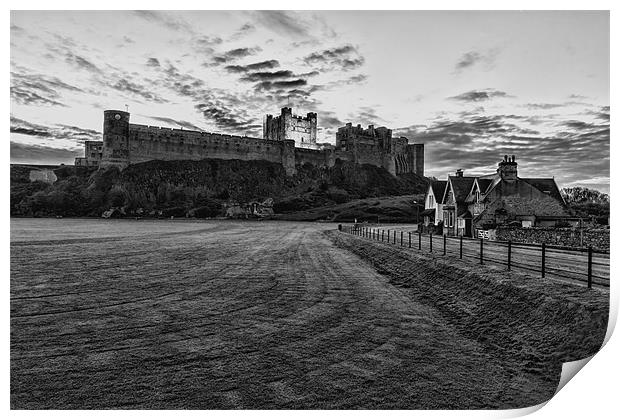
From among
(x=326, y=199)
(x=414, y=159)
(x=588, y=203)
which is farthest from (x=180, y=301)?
(x=414, y=159)

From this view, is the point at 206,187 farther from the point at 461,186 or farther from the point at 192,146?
the point at 461,186

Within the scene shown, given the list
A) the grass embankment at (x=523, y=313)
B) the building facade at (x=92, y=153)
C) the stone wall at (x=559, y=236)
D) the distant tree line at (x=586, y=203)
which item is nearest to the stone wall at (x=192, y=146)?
the building facade at (x=92, y=153)

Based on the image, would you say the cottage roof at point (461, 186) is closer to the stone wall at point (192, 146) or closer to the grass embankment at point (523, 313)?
the grass embankment at point (523, 313)

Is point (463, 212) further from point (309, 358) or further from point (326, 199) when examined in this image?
point (326, 199)

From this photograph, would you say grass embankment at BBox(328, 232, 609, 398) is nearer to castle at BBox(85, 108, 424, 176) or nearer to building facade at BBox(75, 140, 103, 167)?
castle at BBox(85, 108, 424, 176)

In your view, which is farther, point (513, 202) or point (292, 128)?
point (292, 128)

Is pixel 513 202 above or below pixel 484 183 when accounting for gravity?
below

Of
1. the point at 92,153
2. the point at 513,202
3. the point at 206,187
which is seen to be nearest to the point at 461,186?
the point at 513,202
